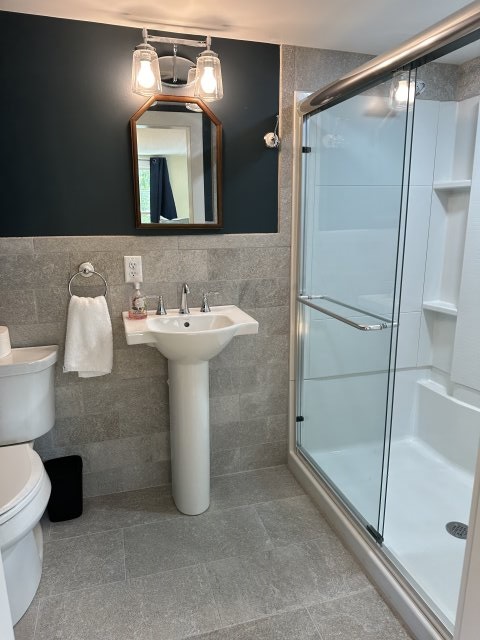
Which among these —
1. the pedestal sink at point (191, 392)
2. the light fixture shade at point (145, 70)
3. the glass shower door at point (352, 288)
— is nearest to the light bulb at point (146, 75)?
the light fixture shade at point (145, 70)

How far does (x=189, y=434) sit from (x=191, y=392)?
0.21m

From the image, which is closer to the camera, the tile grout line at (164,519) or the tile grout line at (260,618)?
the tile grout line at (260,618)

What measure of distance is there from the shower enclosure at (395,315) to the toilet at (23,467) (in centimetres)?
131

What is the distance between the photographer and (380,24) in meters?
1.91

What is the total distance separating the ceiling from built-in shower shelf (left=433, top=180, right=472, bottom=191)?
760mm

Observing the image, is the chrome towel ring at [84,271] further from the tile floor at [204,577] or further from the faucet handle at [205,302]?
the tile floor at [204,577]

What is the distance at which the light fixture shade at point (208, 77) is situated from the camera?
188 cm

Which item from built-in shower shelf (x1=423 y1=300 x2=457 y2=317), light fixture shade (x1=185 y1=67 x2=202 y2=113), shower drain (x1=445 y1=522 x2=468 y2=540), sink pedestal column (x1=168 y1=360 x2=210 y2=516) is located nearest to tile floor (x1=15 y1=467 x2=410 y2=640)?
sink pedestal column (x1=168 y1=360 x2=210 y2=516)

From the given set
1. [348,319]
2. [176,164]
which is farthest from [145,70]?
[348,319]

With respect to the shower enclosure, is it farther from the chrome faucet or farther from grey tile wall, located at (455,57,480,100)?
the chrome faucet

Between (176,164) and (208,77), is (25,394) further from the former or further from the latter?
(208,77)

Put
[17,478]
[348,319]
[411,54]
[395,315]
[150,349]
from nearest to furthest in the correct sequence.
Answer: [411,54] < [17,478] < [395,315] < [348,319] < [150,349]

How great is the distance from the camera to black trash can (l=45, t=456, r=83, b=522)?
6.90 ft

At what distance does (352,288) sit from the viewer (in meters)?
2.08
